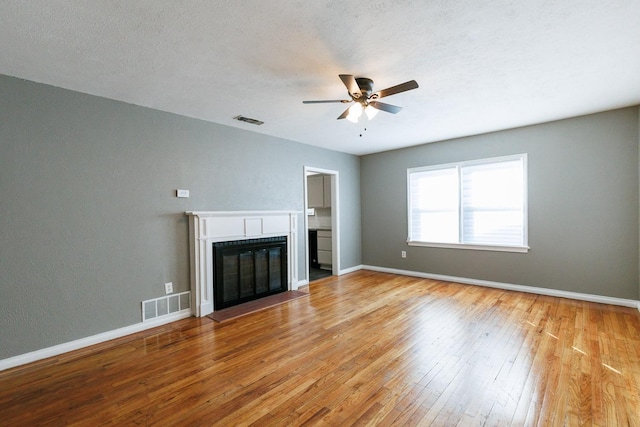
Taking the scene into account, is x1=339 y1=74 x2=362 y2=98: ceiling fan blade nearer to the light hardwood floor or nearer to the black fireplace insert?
the light hardwood floor

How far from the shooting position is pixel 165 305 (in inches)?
136

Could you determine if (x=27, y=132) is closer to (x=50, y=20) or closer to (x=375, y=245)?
(x=50, y=20)

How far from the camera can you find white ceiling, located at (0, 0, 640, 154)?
1802 mm

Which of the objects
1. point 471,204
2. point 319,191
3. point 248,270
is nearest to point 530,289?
point 471,204

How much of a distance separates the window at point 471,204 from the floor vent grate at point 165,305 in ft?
13.1

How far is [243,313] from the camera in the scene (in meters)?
3.69

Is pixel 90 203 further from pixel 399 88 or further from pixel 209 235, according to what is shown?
pixel 399 88

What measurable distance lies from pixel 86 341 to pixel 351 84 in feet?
11.5

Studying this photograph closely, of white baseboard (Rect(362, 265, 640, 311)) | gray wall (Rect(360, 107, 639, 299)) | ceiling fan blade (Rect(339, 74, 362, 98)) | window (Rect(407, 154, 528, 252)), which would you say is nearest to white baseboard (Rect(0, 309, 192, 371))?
ceiling fan blade (Rect(339, 74, 362, 98))

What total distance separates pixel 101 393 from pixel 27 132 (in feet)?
7.60

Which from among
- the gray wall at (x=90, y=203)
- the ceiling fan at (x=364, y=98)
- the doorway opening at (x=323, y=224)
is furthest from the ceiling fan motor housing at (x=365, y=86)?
the doorway opening at (x=323, y=224)

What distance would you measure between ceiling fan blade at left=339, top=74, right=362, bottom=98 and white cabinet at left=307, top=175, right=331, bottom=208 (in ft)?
11.0

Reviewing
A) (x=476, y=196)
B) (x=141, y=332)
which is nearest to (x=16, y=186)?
(x=141, y=332)

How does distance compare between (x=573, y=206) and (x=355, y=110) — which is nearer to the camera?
(x=355, y=110)
